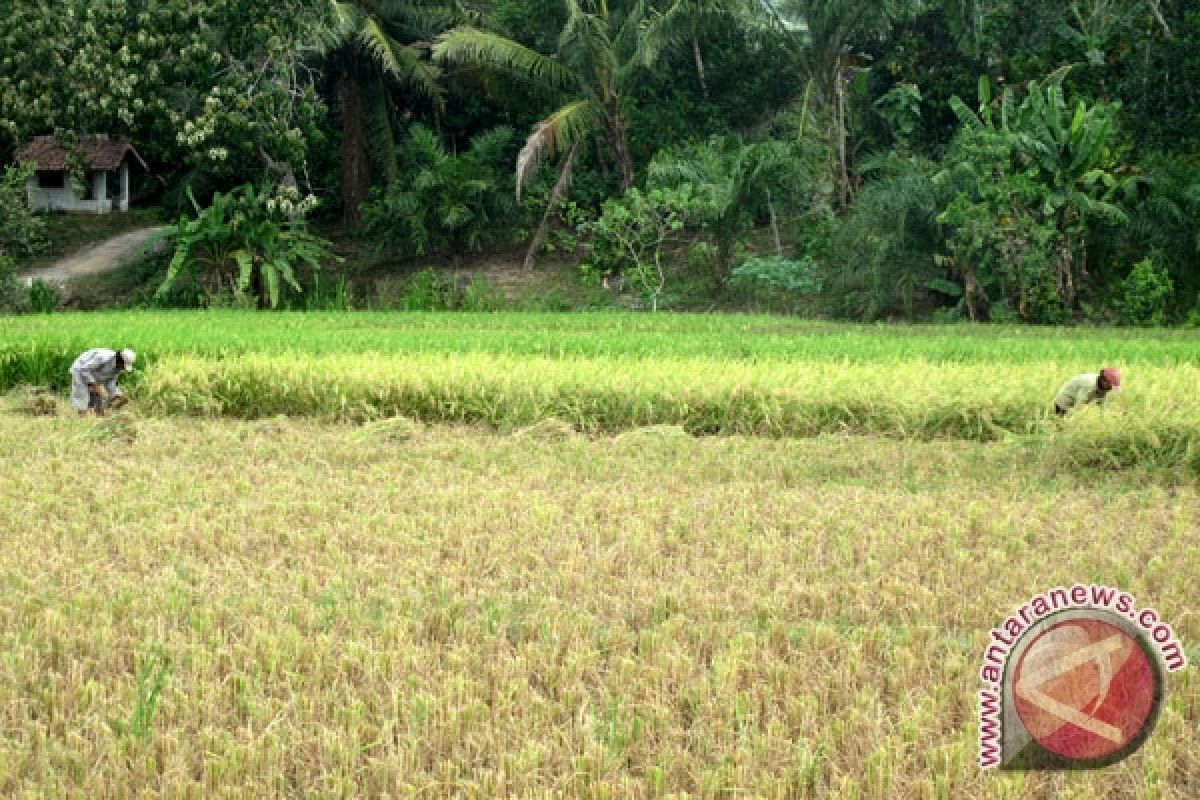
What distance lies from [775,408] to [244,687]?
5118mm

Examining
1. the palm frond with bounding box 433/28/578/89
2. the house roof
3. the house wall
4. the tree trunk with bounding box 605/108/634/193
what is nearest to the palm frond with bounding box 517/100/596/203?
the tree trunk with bounding box 605/108/634/193

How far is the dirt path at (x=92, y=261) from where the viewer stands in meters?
21.3

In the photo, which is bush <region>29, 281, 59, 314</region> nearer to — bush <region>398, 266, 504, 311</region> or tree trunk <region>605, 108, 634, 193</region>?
bush <region>398, 266, 504, 311</region>

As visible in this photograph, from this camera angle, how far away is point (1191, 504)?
5695mm

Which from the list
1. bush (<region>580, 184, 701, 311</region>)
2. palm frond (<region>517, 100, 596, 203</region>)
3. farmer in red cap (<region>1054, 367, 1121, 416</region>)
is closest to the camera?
farmer in red cap (<region>1054, 367, 1121, 416</region>)

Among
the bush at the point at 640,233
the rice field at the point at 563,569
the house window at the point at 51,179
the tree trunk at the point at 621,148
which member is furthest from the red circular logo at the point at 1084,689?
the house window at the point at 51,179

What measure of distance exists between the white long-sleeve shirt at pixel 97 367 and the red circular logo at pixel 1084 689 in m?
7.65

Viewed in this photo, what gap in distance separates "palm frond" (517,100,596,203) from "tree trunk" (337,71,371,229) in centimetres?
417

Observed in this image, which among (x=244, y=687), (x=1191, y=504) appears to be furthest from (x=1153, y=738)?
(x=1191, y=504)

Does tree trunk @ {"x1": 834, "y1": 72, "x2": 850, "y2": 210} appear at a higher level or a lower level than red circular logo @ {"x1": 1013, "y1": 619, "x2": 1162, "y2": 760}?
higher

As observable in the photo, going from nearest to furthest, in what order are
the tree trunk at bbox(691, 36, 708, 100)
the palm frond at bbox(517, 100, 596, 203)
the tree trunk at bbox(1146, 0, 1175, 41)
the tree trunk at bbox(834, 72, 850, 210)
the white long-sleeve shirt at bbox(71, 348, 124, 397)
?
the white long-sleeve shirt at bbox(71, 348, 124, 397) < the tree trunk at bbox(1146, 0, 1175, 41) < the palm frond at bbox(517, 100, 596, 203) < the tree trunk at bbox(834, 72, 850, 210) < the tree trunk at bbox(691, 36, 708, 100)

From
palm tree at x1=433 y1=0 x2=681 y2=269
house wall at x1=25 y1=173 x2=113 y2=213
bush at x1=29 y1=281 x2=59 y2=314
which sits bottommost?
bush at x1=29 y1=281 x2=59 y2=314

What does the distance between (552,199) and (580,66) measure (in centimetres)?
207

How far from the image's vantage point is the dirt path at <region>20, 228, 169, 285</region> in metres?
21.3
